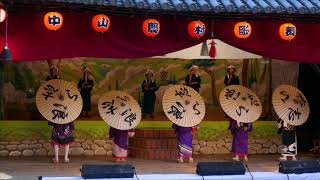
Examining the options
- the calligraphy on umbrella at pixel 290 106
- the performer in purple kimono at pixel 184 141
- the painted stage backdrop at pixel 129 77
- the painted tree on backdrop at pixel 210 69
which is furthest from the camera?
the painted tree on backdrop at pixel 210 69

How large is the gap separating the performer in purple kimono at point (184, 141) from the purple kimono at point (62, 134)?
2640 mm

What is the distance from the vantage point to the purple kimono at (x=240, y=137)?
46.1 feet

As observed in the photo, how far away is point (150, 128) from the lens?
15.5 meters

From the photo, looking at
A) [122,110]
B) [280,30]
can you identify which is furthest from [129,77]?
[280,30]

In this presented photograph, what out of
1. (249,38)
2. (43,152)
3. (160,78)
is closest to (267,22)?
(249,38)

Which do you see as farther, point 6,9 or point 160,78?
point 160,78

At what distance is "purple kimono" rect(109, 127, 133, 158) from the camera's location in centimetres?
1356

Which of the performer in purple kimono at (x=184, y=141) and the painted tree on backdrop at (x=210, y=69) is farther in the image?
the painted tree on backdrop at (x=210, y=69)

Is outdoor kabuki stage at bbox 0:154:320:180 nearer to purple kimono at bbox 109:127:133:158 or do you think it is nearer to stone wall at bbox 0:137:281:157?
purple kimono at bbox 109:127:133:158

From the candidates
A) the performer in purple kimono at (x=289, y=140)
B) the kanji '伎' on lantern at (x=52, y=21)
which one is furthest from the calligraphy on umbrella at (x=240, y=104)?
the kanji '伎' on lantern at (x=52, y=21)

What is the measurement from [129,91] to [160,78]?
40.1 inches

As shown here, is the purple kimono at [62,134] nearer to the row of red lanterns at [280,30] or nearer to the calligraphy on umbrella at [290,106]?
the row of red lanterns at [280,30]

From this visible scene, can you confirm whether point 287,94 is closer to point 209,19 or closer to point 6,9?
point 209,19

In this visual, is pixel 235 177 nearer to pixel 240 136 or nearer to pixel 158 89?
pixel 240 136
